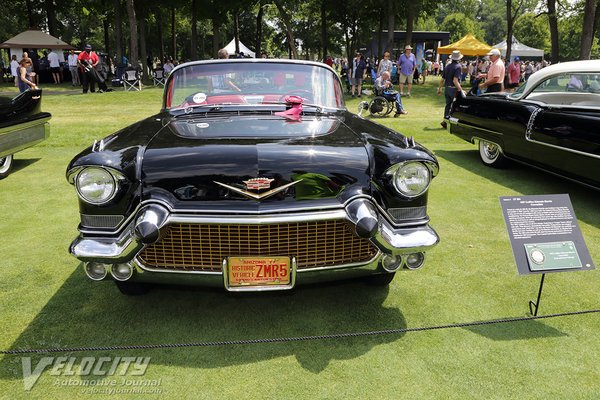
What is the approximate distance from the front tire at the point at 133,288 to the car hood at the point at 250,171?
32.7 inches

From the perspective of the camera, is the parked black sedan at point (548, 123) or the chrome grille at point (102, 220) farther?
the parked black sedan at point (548, 123)

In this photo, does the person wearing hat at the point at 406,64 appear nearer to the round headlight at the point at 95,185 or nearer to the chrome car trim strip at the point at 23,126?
the chrome car trim strip at the point at 23,126

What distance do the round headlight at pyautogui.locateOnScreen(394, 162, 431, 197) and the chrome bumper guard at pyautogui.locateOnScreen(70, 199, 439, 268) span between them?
0.22 metres

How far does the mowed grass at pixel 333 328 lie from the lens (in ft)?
7.92

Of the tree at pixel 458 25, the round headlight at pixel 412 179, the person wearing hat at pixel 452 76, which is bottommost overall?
the round headlight at pixel 412 179

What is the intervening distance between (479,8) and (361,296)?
424ft

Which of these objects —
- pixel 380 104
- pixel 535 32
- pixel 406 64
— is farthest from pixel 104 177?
pixel 535 32

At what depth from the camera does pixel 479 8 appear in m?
116

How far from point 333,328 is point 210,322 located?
77 cm

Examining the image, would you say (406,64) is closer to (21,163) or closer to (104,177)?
(21,163)

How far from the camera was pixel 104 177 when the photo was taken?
104 inches

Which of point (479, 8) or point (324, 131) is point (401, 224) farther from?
point (479, 8)

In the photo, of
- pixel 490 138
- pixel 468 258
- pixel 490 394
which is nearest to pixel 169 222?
pixel 490 394

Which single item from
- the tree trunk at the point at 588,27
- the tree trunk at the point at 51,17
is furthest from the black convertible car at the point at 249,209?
the tree trunk at the point at 51,17
